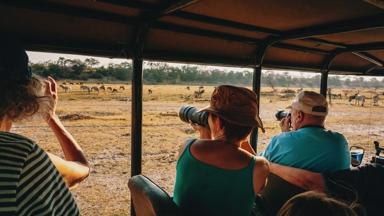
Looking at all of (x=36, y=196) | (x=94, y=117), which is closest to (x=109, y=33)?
(x=36, y=196)

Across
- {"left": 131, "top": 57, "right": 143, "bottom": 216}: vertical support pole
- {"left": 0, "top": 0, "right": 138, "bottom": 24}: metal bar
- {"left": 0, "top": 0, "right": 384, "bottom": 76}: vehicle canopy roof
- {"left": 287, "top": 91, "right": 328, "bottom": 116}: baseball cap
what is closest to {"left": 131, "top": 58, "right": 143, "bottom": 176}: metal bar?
{"left": 131, "top": 57, "right": 143, "bottom": 216}: vertical support pole

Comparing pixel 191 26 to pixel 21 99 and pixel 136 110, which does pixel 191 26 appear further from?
pixel 21 99

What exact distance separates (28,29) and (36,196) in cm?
134

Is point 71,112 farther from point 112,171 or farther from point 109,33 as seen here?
point 109,33

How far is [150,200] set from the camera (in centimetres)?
130

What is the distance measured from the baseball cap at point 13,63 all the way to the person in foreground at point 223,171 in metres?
0.85

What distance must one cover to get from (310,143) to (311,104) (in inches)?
11.1

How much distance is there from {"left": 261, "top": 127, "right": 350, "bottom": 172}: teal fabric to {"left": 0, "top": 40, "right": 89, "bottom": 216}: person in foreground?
1.42 m

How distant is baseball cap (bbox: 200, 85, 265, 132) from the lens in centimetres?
155

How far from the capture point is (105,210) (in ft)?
19.4

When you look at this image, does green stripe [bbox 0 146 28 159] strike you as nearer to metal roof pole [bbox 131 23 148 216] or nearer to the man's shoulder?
the man's shoulder

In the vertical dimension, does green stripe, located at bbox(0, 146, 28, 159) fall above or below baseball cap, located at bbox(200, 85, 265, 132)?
below

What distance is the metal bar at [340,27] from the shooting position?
2156mm

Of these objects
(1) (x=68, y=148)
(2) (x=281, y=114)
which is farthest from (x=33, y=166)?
(2) (x=281, y=114)
